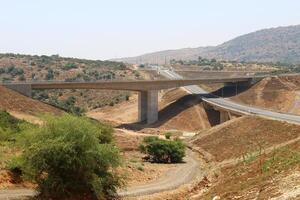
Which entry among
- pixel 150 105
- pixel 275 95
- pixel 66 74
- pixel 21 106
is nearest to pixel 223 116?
pixel 150 105

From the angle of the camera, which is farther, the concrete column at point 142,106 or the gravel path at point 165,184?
the concrete column at point 142,106

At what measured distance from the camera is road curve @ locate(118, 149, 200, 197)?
142 ft

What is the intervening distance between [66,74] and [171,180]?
4456 inches

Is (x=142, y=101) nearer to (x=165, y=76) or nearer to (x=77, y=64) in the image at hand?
(x=165, y=76)

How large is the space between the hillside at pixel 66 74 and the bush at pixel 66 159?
86.5m

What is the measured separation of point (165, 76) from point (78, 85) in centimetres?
7050

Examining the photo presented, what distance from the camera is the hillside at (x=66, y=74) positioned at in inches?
5394

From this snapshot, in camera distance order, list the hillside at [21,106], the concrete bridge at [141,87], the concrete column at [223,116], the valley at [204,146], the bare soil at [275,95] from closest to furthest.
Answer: the valley at [204,146], the hillside at [21,106], the concrete bridge at [141,87], the concrete column at [223,116], the bare soil at [275,95]

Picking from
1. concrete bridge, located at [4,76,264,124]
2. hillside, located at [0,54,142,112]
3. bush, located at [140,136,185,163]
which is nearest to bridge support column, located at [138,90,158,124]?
concrete bridge, located at [4,76,264,124]

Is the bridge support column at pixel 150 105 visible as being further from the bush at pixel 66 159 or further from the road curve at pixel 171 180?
the bush at pixel 66 159

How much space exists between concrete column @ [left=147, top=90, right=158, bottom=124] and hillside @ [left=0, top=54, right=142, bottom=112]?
18.1 m

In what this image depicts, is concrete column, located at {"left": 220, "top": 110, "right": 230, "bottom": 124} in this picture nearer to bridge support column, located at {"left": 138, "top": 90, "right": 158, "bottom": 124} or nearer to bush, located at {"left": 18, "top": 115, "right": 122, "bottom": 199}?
bridge support column, located at {"left": 138, "top": 90, "right": 158, "bottom": 124}

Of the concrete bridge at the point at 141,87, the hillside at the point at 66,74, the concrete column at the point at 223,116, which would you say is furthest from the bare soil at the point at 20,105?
the hillside at the point at 66,74

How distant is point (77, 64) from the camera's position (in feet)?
593
